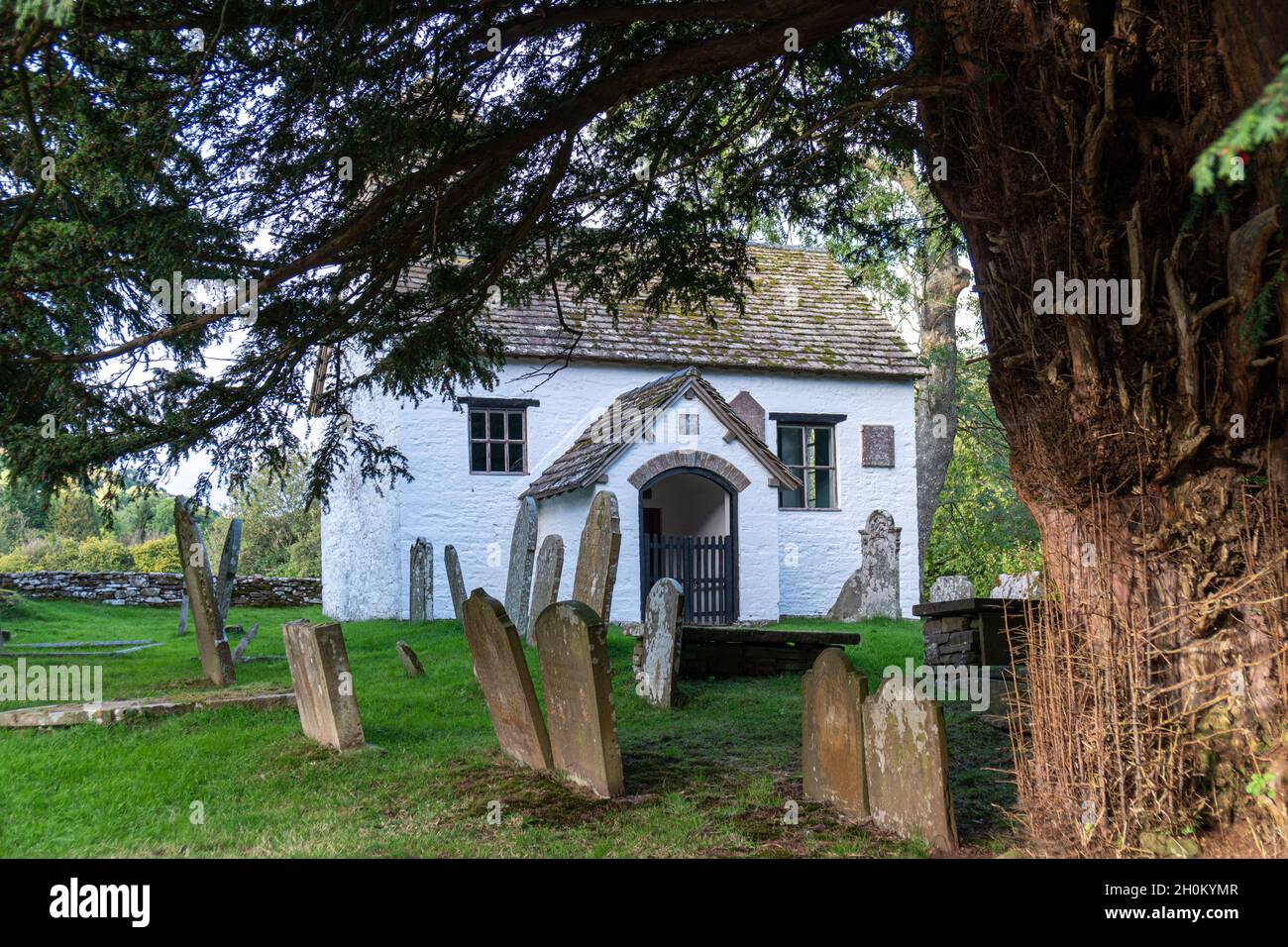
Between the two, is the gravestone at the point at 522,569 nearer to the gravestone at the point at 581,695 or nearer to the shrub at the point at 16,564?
the gravestone at the point at 581,695

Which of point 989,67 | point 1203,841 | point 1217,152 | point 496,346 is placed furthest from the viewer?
point 496,346

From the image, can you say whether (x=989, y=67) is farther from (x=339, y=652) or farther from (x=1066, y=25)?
(x=339, y=652)

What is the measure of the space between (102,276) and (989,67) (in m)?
5.68

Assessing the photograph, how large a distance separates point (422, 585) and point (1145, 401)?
1627cm

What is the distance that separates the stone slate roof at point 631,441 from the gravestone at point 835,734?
454 inches

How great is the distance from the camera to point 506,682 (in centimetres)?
787

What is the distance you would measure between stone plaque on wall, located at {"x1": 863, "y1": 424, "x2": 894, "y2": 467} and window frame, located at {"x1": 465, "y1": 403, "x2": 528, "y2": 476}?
24.1 ft

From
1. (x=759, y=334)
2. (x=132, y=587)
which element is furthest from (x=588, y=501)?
(x=132, y=587)

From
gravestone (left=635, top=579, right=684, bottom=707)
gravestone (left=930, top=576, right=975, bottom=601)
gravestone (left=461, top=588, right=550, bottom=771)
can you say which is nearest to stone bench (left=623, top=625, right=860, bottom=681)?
gravestone (left=635, top=579, right=684, bottom=707)

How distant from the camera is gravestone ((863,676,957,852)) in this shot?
571 centimetres

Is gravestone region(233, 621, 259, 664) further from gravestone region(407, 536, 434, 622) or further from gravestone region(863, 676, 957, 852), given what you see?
→ gravestone region(863, 676, 957, 852)

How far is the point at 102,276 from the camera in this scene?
23.2 ft

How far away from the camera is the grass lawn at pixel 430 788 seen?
244 inches

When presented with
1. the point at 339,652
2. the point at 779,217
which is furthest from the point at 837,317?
the point at 339,652
